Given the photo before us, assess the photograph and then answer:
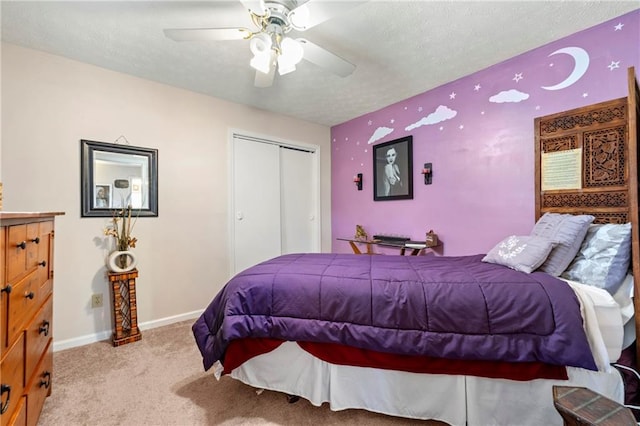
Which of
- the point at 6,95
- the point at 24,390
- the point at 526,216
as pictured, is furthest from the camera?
the point at 526,216

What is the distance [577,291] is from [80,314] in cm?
343

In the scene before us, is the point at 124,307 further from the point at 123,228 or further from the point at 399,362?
the point at 399,362

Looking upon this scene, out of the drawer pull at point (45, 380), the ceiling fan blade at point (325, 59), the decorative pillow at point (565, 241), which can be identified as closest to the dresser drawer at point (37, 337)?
the drawer pull at point (45, 380)

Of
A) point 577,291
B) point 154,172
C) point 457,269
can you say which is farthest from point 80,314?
point 577,291

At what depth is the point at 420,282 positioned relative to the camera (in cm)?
132

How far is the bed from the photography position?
1169 millimetres

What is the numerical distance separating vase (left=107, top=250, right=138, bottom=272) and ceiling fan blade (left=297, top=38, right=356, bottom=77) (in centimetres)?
218

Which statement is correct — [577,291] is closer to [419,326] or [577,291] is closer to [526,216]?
[419,326]

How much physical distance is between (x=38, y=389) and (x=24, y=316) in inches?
19.2

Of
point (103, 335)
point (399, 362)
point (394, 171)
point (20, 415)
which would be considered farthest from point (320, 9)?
point (103, 335)

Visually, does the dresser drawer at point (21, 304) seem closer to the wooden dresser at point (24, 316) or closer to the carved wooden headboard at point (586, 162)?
the wooden dresser at point (24, 316)

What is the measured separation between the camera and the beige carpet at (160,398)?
1.35m

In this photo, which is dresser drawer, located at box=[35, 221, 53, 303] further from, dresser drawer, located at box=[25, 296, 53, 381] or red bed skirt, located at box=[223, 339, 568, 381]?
red bed skirt, located at box=[223, 339, 568, 381]

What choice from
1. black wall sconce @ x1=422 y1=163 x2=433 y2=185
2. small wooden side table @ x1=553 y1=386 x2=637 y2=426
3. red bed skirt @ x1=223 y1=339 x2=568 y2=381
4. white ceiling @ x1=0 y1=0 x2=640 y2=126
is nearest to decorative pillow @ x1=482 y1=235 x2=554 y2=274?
red bed skirt @ x1=223 y1=339 x2=568 y2=381
